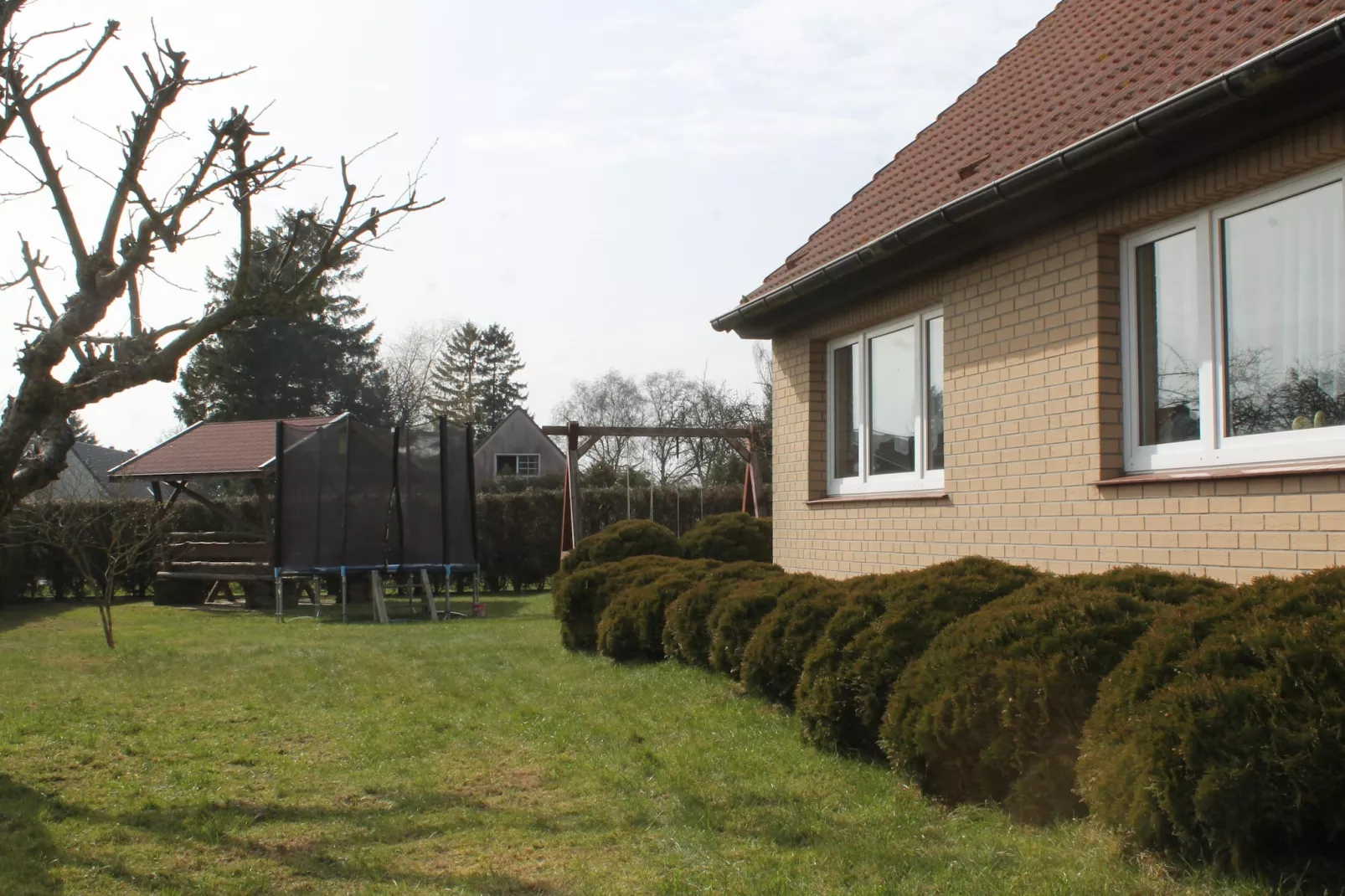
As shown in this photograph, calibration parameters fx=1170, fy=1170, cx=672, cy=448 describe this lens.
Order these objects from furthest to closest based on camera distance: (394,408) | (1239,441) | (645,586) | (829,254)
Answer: (394,408)
(645,586)
(829,254)
(1239,441)

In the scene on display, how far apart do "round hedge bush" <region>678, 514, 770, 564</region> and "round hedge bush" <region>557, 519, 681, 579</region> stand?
1.03 feet

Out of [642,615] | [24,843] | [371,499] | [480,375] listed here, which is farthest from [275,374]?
[24,843]

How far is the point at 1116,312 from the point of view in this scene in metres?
6.33

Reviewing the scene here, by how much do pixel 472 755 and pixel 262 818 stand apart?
150 cm

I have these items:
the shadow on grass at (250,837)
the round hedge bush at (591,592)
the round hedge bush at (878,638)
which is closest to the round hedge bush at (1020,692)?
the round hedge bush at (878,638)

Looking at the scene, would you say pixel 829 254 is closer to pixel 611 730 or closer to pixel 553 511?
pixel 611 730

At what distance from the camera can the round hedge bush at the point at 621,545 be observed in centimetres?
1458

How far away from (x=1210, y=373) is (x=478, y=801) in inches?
164

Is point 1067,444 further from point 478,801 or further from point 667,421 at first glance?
point 667,421

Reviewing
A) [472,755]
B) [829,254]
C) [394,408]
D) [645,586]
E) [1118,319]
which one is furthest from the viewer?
[394,408]

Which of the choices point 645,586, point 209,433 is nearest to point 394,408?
point 209,433

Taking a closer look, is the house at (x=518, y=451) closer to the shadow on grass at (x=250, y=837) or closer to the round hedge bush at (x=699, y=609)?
the round hedge bush at (x=699, y=609)

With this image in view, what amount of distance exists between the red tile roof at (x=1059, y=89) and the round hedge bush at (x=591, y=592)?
2856 millimetres

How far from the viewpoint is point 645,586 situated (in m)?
10.3
